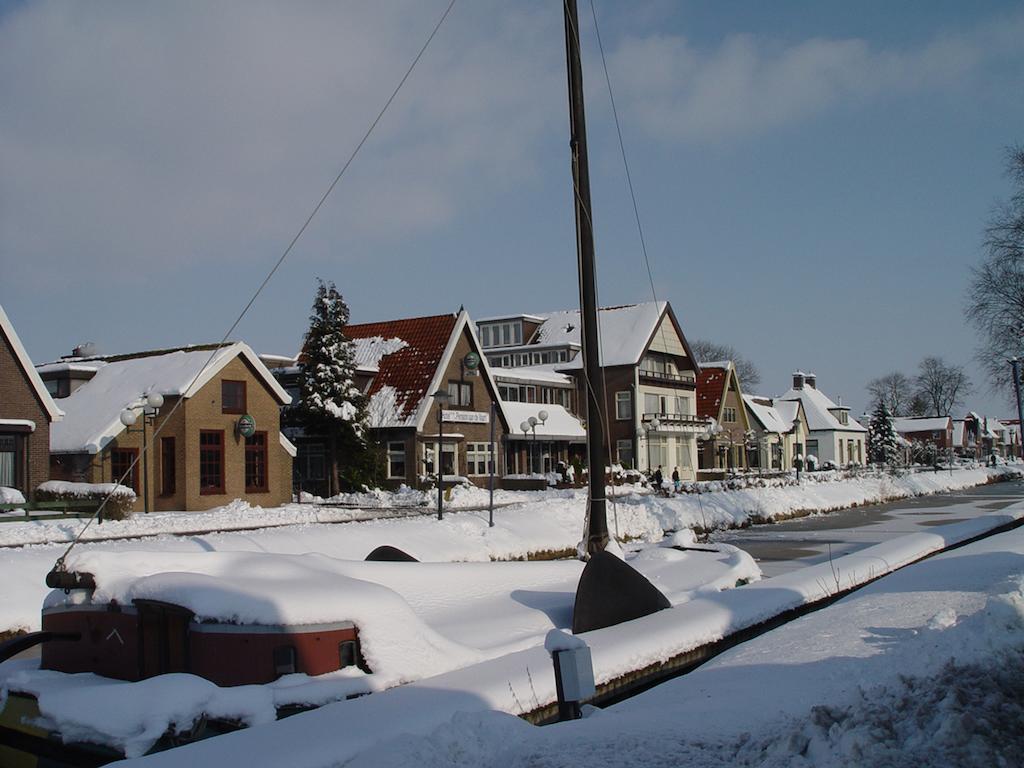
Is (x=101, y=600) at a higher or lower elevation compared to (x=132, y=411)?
lower

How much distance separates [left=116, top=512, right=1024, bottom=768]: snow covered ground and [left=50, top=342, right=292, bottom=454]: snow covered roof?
88.0 ft

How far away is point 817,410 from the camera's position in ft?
349

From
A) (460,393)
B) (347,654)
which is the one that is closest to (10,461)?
(460,393)

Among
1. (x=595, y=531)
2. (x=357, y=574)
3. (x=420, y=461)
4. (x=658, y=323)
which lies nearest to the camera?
(x=357, y=574)

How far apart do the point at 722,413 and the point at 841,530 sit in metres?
45.0

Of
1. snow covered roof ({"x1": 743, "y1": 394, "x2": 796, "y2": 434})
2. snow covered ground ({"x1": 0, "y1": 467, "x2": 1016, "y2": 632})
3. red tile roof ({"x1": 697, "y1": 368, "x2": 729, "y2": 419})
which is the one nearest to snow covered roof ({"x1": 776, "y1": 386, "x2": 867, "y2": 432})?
snow covered roof ({"x1": 743, "y1": 394, "x2": 796, "y2": 434})

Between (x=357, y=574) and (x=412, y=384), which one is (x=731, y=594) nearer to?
(x=357, y=574)

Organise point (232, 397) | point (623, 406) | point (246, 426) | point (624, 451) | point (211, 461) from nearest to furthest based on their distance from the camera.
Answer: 1. point (211, 461)
2. point (246, 426)
3. point (232, 397)
4. point (624, 451)
5. point (623, 406)

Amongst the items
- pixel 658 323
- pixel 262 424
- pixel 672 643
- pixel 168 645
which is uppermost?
pixel 658 323

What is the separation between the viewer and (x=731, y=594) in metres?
11.7

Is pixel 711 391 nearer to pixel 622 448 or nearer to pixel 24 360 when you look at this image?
pixel 622 448

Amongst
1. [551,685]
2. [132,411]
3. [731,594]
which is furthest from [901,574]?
[132,411]

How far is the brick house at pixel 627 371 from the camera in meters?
60.6

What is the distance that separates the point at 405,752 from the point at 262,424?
3177cm
